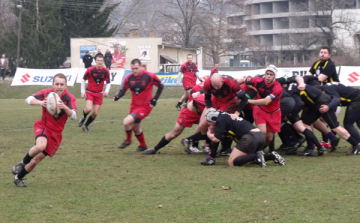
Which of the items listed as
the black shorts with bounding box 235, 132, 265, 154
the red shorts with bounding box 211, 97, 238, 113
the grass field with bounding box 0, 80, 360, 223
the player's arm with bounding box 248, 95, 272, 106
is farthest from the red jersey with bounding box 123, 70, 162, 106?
the black shorts with bounding box 235, 132, 265, 154

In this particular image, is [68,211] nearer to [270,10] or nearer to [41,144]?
[41,144]

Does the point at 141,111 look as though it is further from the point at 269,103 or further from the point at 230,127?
the point at 269,103

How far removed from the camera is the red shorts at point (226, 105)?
30.9 feet

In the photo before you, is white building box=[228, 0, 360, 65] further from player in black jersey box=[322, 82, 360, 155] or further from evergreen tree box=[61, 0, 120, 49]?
player in black jersey box=[322, 82, 360, 155]

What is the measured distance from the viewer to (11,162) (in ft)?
29.7

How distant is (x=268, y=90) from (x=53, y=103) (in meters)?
3.84

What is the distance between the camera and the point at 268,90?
8992 mm

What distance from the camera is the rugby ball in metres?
6.87

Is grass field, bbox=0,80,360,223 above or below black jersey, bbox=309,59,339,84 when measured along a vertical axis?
below

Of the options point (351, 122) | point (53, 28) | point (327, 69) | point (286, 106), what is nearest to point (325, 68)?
point (327, 69)

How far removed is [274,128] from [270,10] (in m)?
81.2

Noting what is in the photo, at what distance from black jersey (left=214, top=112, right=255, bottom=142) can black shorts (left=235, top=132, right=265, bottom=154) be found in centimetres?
10

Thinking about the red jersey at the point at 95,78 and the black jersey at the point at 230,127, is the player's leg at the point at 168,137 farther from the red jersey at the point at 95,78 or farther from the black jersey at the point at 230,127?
the red jersey at the point at 95,78

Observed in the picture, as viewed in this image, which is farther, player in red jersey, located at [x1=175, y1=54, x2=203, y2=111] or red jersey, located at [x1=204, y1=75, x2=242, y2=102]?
player in red jersey, located at [x1=175, y1=54, x2=203, y2=111]
